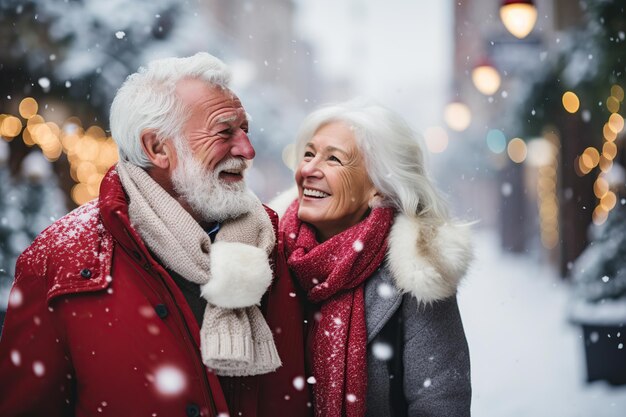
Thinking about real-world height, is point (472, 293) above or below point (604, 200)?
below

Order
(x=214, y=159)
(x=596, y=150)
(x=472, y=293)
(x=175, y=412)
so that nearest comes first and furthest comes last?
(x=175, y=412) < (x=214, y=159) < (x=596, y=150) < (x=472, y=293)

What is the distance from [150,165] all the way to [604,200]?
10.2 metres

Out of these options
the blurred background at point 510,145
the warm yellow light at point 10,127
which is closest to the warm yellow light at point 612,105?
the blurred background at point 510,145

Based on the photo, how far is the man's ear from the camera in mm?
2723

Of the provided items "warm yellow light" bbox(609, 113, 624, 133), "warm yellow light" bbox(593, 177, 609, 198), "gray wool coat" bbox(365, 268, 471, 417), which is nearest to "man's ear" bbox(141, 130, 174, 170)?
"gray wool coat" bbox(365, 268, 471, 417)

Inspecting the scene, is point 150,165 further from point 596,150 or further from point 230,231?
point 596,150

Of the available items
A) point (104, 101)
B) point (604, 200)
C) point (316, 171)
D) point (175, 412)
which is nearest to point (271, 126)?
point (604, 200)

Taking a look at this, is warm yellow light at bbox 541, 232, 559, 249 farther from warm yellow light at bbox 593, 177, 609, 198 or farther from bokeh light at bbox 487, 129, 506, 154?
warm yellow light at bbox 593, 177, 609, 198

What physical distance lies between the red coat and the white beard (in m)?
0.32

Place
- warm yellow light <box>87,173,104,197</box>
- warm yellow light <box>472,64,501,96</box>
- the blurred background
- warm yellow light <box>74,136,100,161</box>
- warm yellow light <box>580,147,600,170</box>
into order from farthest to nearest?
warm yellow light <box>580,147,600,170</box> → warm yellow light <box>472,64,501,96</box> → warm yellow light <box>87,173,104,197</box> → warm yellow light <box>74,136,100,161</box> → the blurred background

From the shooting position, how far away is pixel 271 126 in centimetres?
1274

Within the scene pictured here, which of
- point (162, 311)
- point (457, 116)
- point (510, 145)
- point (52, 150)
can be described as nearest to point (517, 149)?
point (510, 145)

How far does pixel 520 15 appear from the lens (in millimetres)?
7469

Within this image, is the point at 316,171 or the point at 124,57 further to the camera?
the point at 124,57
